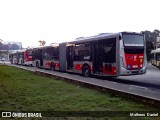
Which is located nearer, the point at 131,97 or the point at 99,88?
the point at 131,97

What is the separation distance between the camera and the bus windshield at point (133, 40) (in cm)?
1797

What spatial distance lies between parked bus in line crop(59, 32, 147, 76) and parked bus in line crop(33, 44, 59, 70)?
8.72 m

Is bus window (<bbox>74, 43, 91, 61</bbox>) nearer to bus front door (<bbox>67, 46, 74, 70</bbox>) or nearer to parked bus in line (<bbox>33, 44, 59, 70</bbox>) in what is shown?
bus front door (<bbox>67, 46, 74, 70</bbox>)

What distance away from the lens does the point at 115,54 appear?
58.8 ft

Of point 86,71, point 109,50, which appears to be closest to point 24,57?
point 86,71

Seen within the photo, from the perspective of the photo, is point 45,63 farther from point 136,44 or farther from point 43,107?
point 43,107

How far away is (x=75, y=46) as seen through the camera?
79.9 feet

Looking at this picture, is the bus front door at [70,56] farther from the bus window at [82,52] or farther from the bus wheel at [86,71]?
the bus wheel at [86,71]

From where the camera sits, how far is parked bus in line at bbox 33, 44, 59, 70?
101 ft

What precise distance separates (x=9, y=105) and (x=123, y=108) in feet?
11.6

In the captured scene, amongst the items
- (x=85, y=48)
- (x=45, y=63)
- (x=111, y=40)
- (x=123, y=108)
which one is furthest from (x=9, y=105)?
(x=45, y=63)

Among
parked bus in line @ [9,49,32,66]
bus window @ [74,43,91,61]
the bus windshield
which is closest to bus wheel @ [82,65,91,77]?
bus window @ [74,43,91,61]

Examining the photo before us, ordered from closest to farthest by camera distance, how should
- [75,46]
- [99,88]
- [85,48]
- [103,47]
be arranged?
[99,88], [103,47], [85,48], [75,46]

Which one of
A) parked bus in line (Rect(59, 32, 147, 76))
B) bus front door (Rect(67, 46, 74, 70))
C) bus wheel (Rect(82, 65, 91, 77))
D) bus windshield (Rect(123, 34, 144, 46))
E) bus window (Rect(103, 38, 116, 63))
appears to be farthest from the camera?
bus front door (Rect(67, 46, 74, 70))
